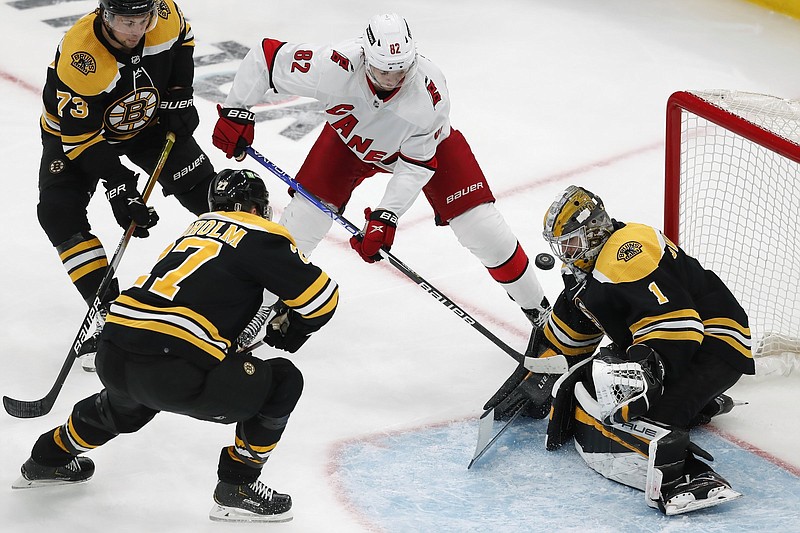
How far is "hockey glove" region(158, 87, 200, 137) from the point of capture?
3.65 metres

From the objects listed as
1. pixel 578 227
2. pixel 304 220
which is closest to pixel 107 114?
pixel 304 220

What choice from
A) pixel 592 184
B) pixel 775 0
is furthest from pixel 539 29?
pixel 592 184

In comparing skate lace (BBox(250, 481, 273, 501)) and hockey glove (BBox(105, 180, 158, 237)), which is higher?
hockey glove (BBox(105, 180, 158, 237))

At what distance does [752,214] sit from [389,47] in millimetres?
1575

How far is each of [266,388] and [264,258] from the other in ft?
1.06

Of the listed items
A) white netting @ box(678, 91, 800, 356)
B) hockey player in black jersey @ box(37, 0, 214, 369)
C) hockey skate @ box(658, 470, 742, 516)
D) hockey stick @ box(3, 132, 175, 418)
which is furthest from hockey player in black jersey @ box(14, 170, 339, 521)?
white netting @ box(678, 91, 800, 356)

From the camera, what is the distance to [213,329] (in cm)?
262

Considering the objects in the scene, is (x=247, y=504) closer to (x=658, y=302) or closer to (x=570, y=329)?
(x=570, y=329)

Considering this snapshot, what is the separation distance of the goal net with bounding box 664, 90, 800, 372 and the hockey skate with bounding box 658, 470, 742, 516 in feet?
2.56

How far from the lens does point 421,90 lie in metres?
3.45

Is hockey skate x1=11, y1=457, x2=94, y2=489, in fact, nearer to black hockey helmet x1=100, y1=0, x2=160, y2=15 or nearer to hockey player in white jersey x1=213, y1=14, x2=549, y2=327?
hockey player in white jersey x1=213, y1=14, x2=549, y2=327

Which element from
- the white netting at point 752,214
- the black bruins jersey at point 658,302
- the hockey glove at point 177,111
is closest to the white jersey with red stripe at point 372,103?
the hockey glove at point 177,111

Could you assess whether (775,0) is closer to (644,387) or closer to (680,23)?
(680,23)

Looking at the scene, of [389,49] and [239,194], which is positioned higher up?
[389,49]
